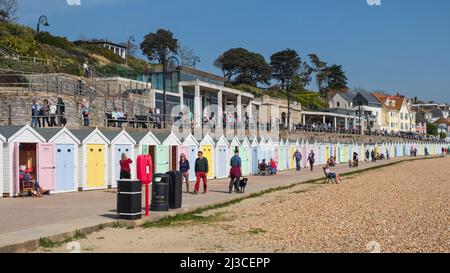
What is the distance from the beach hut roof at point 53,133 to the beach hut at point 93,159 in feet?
1.83

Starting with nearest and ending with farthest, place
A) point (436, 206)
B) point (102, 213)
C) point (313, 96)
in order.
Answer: point (102, 213) < point (436, 206) < point (313, 96)

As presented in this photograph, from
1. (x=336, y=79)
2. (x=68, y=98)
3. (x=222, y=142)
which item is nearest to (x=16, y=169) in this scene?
(x=68, y=98)

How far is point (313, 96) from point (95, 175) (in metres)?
102

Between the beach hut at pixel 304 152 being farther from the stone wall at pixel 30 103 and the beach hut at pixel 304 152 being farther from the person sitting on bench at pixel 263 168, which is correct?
the stone wall at pixel 30 103

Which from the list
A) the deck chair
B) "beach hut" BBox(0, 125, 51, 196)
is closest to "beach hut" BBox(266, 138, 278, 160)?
the deck chair

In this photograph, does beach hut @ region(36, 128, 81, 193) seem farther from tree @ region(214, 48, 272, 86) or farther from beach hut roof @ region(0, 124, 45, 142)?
tree @ region(214, 48, 272, 86)

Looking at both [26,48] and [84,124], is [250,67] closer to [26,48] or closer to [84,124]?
[26,48]

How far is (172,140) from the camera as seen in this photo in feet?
88.2

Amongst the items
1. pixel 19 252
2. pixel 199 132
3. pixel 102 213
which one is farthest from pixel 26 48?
pixel 19 252

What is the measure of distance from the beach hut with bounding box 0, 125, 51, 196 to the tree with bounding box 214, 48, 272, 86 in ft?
263

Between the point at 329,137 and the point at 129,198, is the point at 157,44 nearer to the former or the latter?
the point at 329,137

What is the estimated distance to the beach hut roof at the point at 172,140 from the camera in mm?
26531

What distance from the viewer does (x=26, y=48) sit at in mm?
49812


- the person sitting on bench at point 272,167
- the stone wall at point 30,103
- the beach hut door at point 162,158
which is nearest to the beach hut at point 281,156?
the person sitting on bench at point 272,167
